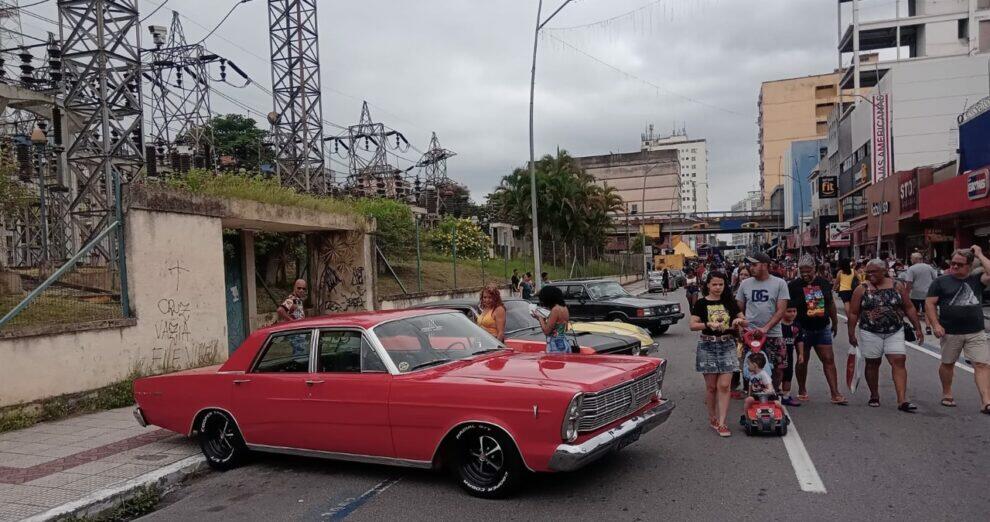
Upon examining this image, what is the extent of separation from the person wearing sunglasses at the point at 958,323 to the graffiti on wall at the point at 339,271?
12.0m

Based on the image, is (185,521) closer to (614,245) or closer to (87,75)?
(87,75)

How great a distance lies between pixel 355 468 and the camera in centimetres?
633

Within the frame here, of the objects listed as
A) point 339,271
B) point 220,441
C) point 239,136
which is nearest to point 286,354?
point 220,441

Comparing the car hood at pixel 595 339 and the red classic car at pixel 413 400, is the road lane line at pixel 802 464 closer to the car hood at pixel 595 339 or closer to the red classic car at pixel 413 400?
the red classic car at pixel 413 400

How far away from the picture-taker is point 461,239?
35312 mm

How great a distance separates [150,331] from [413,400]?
6.19 meters

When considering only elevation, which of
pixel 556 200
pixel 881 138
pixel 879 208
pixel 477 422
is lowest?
pixel 477 422

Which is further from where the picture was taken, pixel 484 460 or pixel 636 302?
pixel 636 302

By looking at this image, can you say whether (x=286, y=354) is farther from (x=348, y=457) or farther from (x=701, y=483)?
(x=701, y=483)

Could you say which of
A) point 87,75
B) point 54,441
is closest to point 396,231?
point 87,75

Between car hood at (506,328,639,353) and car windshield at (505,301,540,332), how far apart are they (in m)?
0.16

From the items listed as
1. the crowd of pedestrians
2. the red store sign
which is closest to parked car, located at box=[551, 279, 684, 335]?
the crowd of pedestrians

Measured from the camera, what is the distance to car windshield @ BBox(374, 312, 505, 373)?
589 centimetres

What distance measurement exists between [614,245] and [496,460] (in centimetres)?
10014
